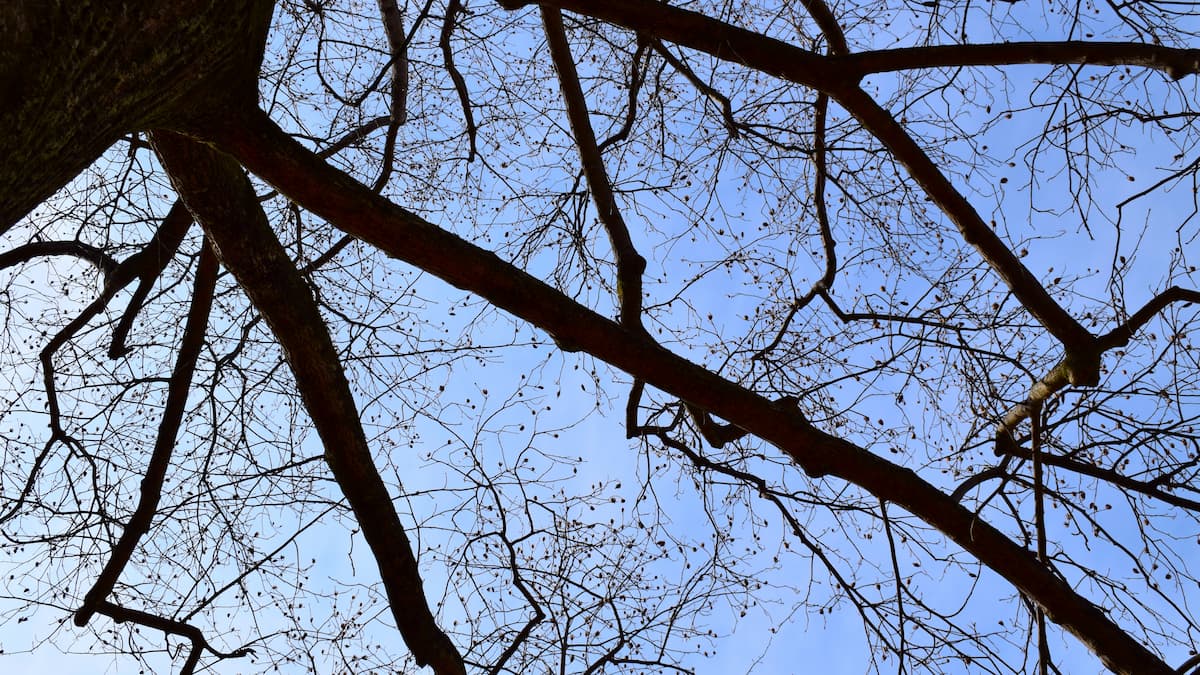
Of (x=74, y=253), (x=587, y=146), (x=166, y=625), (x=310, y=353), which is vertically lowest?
(x=166, y=625)

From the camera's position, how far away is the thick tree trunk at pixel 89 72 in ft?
5.13

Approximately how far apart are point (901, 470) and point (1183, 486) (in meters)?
1.29

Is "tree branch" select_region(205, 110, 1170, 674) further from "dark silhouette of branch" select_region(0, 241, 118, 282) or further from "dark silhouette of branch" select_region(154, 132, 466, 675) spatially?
"dark silhouette of branch" select_region(0, 241, 118, 282)

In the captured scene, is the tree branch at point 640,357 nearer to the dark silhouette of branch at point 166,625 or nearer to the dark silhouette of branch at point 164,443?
the dark silhouette of branch at point 164,443

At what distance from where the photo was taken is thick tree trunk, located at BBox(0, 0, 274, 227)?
1.56m

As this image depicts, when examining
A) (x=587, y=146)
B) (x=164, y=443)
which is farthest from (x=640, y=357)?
(x=164, y=443)

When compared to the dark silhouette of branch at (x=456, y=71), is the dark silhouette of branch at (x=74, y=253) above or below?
below

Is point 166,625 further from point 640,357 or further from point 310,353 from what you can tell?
point 640,357

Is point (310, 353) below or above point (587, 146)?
below

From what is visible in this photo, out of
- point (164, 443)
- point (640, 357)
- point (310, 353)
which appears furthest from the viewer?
Result: point (164, 443)

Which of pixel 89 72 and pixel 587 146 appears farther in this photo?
pixel 587 146

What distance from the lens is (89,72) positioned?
1.70 m

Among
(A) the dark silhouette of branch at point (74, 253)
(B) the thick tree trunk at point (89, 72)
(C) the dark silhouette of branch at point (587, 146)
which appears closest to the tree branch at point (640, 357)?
(B) the thick tree trunk at point (89, 72)

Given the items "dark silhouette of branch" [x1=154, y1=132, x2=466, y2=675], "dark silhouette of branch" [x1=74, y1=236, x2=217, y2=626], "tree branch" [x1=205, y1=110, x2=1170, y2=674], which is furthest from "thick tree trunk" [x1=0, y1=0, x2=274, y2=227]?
"dark silhouette of branch" [x1=74, y1=236, x2=217, y2=626]
